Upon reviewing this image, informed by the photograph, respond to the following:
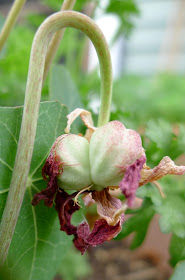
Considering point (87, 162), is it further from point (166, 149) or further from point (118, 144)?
point (166, 149)

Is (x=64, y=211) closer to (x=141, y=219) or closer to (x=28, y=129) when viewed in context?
(x=28, y=129)

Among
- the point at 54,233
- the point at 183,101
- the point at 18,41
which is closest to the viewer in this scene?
the point at 54,233

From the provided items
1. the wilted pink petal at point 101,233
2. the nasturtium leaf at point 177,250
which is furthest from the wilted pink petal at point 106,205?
the nasturtium leaf at point 177,250

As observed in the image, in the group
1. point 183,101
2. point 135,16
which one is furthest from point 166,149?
point 183,101

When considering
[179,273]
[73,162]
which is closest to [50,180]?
[73,162]

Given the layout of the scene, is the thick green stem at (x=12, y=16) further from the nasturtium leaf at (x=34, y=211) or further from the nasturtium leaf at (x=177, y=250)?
the nasturtium leaf at (x=177, y=250)

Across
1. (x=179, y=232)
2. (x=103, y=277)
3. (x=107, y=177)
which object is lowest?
(x=103, y=277)

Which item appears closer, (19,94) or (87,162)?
(87,162)

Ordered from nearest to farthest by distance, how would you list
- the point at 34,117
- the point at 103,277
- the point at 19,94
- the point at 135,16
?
the point at 34,117 < the point at 19,94 < the point at 135,16 < the point at 103,277
